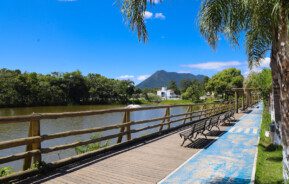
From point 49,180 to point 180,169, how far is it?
3061mm

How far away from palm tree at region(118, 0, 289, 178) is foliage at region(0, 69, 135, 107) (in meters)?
77.5

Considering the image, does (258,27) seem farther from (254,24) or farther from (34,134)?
(34,134)

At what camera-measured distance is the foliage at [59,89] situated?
264 ft

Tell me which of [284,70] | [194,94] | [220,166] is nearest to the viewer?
[284,70]

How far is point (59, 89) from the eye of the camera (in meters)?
95.3

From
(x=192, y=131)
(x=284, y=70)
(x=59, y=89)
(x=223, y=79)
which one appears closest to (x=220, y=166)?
(x=192, y=131)

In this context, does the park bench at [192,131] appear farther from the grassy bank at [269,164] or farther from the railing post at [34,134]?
the railing post at [34,134]

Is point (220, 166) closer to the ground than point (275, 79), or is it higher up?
closer to the ground

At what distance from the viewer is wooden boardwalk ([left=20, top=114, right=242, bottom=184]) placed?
6430mm

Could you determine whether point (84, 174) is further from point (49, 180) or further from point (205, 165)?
point (205, 165)

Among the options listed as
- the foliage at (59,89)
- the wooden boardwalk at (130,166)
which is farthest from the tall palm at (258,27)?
the foliage at (59,89)

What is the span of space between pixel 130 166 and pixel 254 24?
4.51m

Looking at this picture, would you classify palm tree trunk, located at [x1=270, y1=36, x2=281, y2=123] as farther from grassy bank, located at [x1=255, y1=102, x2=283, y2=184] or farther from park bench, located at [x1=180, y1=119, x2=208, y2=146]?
park bench, located at [x1=180, y1=119, x2=208, y2=146]

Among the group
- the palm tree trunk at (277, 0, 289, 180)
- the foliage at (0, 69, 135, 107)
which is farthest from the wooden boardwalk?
the foliage at (0, 69, 135, 107)
